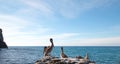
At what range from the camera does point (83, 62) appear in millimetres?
22078

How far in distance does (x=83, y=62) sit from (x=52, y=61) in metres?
3.57

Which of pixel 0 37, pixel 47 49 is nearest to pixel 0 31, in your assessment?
pixel 0 37

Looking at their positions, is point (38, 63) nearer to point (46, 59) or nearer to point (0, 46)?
point (46, 59)

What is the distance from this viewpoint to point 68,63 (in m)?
22.5

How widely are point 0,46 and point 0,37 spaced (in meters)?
12.7

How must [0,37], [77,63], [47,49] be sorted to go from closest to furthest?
[77,63] < [47,49] < [0,37]

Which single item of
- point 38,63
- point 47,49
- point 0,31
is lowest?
point 38,63

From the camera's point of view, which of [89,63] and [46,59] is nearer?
[89,63]

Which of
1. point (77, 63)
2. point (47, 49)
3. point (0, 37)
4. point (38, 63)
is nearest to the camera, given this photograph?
point (77, 63)

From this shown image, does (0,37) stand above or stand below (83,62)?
above

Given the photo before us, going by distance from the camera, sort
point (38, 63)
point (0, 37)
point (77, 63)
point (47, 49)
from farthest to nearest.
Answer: point (0, 37), point (47, 49), point (38, 63), point (77, 63)

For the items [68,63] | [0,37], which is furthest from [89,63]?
[0,37]

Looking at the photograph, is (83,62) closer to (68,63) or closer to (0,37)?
(68,63)

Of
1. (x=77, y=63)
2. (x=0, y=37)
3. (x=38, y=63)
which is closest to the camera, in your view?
(x=77, y=63)
